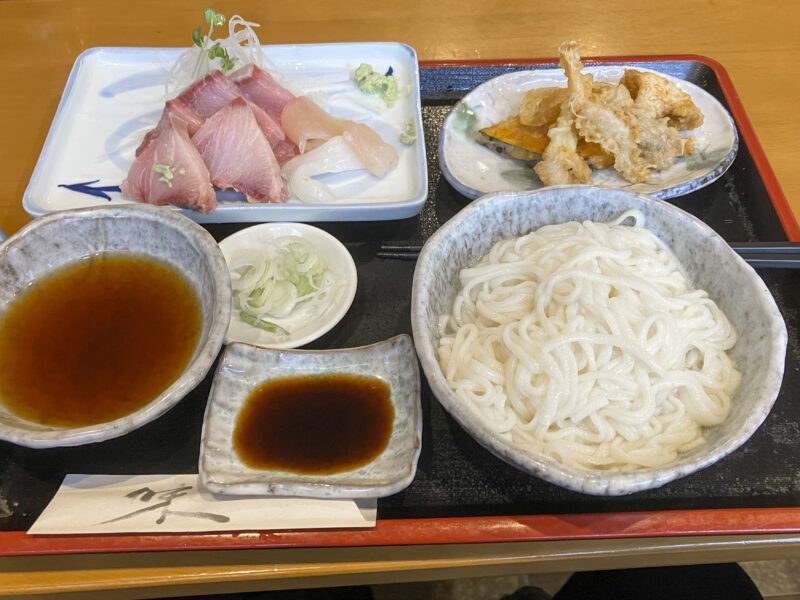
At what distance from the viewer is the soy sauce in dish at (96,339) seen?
55.4 inches

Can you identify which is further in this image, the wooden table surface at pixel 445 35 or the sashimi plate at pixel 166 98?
the wooden table surface at pixel 445 35

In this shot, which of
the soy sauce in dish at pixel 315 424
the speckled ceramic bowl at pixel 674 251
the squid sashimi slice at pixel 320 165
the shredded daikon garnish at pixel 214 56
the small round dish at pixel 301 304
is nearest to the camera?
the speckled ceramic bowl at pixel 674 251

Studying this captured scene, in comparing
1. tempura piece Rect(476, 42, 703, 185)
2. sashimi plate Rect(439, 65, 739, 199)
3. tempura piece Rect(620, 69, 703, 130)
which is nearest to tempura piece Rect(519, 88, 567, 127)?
tempura piece Rect(476, 42, 703, 185)

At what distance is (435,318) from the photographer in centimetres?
148

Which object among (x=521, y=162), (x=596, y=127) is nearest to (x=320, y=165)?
(x=521, y=162)

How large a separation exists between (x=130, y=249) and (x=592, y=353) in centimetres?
131

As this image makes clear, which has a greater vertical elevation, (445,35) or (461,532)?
(445,35)

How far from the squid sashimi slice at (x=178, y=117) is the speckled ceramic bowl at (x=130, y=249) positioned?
51 cm

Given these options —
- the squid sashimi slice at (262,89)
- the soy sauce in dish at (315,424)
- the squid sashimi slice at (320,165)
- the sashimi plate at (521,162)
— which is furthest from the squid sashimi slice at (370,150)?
the soy sauce in dish at (315,424)

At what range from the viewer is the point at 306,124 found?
2107 mm

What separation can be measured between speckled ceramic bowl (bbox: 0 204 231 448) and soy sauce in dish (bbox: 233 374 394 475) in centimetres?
21

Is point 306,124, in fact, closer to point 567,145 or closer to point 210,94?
point 210,94

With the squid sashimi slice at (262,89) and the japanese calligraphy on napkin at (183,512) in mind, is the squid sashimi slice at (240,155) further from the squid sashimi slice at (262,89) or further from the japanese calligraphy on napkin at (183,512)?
the japanese calligraphy on napkin at (183,512)

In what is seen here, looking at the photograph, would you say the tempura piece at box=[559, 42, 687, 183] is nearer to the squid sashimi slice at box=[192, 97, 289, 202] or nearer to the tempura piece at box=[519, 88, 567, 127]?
the tempura piece at box=[519, 88, 567, 127]
